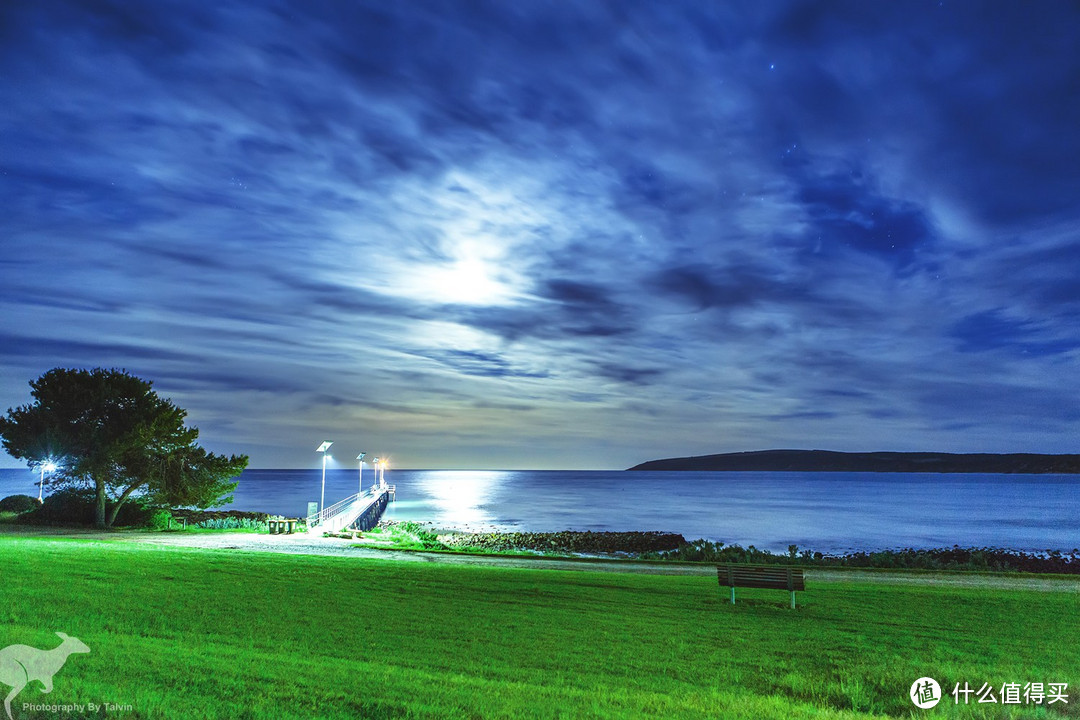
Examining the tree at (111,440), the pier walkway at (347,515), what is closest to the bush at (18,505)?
the tree at (111,440)

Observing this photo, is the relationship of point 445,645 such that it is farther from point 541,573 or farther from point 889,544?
point 889,544

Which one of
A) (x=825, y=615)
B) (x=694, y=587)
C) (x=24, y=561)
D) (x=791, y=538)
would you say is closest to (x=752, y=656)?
(x=825, y=615)

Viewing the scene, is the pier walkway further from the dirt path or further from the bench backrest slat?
the bench backrest slat

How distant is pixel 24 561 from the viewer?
15.5 metres

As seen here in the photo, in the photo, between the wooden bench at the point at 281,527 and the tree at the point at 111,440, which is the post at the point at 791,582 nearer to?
the wooden bench at the point at 281,527

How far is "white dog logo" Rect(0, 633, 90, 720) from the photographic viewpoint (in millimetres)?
5887

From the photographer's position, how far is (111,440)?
102ft

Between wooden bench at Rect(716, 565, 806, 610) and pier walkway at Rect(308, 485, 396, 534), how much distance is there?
24.0m

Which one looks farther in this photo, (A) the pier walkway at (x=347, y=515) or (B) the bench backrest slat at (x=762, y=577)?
(A) the pier walkway at (x=347, y=515)

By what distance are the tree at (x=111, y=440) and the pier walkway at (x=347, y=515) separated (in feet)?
18.8

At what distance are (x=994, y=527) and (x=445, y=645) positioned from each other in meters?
78.4

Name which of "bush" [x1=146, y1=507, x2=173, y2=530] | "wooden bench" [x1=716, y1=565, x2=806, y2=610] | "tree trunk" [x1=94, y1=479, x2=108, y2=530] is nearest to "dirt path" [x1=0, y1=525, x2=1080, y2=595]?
"tree trunk" [x1=94, y1=479, x2=108, y2=530]

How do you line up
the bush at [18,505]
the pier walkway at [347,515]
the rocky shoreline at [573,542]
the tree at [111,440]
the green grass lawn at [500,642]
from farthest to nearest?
the rocky shoreline at [573,542] → the pier walkway at [347,515] → the bush at [18,505] → the tree at [111,440] → the green grass lawn at [500,642]

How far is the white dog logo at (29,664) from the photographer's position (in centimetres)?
589
